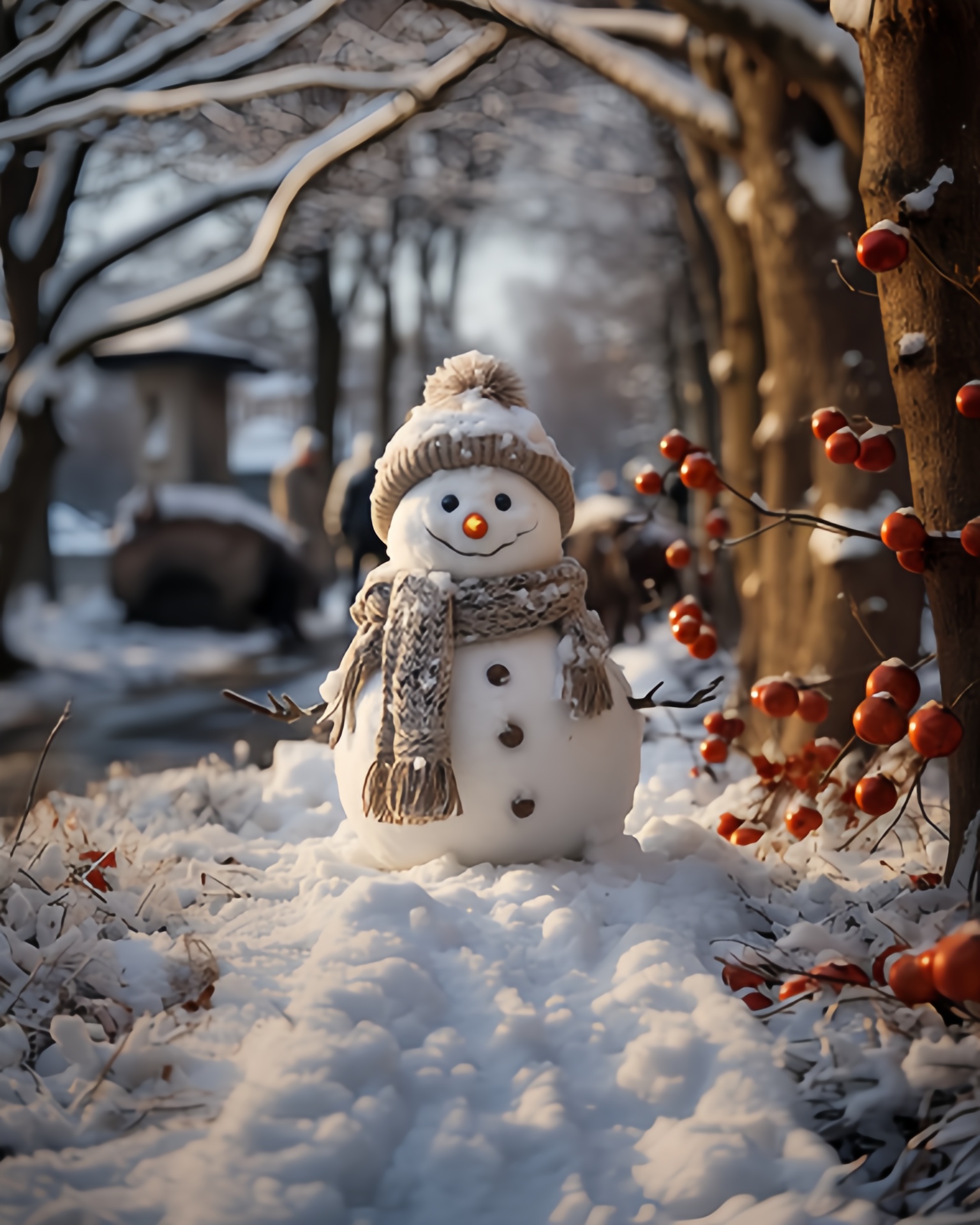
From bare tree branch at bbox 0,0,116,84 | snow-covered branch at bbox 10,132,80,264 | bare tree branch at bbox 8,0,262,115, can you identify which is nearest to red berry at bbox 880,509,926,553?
bare tree branch at bbox 8,0,262,115

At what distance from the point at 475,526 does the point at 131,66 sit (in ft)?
11.1

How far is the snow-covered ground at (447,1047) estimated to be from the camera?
1.83 metres

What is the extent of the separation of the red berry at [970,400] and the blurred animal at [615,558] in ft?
18.6

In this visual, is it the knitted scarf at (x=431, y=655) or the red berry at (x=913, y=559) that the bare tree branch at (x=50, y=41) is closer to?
the knitted scarf at (x=431, y=655)

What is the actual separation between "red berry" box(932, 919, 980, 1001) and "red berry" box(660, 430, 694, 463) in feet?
4.79

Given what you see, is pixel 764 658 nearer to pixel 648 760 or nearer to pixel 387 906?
pixel 648 760

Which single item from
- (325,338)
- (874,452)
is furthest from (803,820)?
(325,338)

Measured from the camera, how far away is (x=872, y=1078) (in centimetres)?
200

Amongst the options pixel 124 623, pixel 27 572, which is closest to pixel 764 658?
pixel 124 623

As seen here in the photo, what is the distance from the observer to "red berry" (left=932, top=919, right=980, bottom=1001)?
1.71 meters

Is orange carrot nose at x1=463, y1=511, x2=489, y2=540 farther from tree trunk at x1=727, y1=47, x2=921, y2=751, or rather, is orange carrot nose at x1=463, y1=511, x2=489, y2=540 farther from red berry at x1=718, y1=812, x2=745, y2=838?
tree trunk at x1=727, y1=47, x2=921, y2=751

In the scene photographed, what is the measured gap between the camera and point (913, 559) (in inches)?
89.4

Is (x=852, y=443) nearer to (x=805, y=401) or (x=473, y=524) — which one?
(x=473, y=524)

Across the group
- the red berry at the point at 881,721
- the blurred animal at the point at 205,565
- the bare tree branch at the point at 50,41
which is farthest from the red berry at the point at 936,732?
the blurred animal at the point at 205,565
